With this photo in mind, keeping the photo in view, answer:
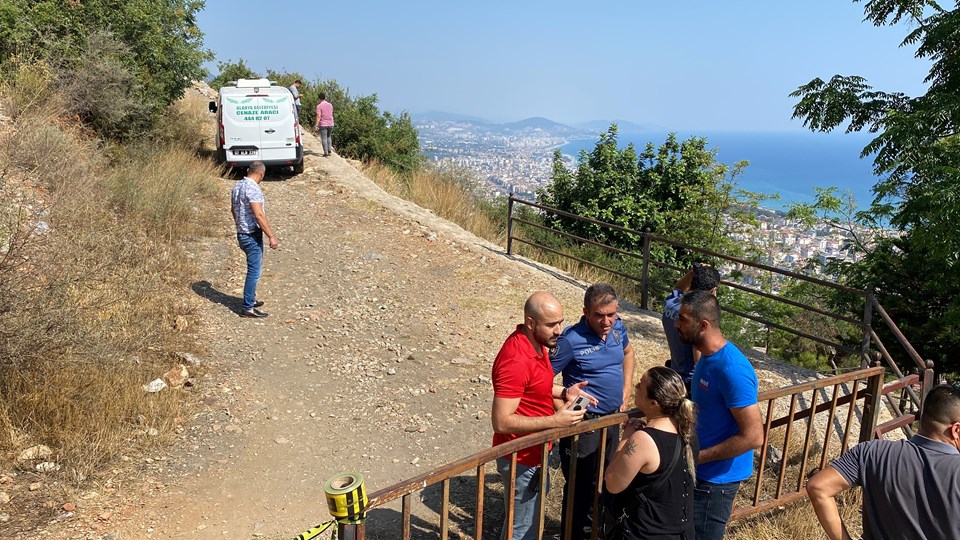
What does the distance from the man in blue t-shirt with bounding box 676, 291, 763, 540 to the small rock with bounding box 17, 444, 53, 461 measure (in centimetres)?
419

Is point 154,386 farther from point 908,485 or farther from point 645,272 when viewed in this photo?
point 645,272

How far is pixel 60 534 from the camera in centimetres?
388

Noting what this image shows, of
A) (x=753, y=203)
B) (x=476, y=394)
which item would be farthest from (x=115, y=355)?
(x=753, y=203)

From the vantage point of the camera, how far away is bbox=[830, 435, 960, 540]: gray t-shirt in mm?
2430

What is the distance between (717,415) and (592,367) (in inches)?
29.3

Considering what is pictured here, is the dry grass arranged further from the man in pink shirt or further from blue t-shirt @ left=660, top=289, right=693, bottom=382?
blue t-shirt @ left=660, top=289, right=693, bottom=382

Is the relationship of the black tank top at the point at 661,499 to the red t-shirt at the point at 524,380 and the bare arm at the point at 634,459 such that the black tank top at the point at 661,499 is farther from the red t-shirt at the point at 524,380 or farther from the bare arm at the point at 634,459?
the red t-shirt at the point at 524,380

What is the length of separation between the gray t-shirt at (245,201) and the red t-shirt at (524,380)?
15.8 ft

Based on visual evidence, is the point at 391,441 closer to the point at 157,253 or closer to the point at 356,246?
the point at 157,253

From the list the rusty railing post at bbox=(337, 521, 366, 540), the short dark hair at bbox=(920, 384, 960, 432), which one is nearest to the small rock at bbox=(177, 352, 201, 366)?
the rusty railing post at bbox=(337, 521, 366, 540)

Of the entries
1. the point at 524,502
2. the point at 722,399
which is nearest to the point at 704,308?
the point at 722,399

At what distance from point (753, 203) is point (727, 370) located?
15945 millimetres

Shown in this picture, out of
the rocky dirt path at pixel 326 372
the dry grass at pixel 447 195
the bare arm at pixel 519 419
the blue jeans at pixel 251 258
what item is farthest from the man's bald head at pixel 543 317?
the dry grass at pixel 447 195

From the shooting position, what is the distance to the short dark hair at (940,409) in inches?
98.8
